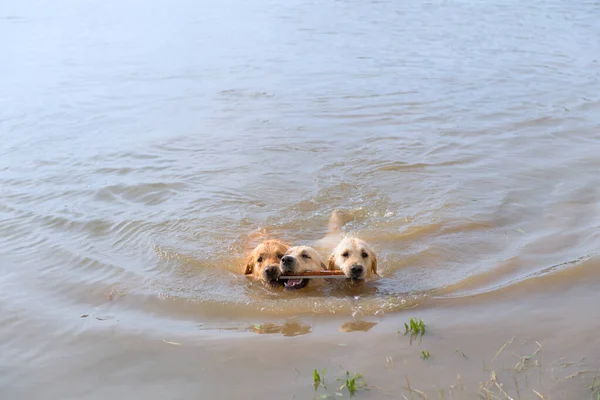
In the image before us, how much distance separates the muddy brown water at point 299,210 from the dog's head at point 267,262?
0.15 metres

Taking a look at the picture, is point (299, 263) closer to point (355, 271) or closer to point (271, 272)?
point (271, 272)

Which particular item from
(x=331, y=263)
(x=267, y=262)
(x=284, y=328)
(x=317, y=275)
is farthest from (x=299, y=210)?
(x=284, y=328)

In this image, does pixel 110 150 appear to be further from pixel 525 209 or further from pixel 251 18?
pixel 251 18

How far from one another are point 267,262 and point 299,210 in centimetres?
215

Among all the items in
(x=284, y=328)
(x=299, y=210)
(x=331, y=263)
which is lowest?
(x=299, y=210)

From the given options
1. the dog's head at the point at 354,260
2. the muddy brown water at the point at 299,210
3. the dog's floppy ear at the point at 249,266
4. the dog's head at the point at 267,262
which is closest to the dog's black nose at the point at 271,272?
the dog's head at the point at 267,262

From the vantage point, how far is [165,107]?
43.9 ft

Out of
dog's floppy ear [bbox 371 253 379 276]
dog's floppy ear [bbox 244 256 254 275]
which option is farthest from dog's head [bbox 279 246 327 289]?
dog's floppy ear [bbox 371 253 379 276]

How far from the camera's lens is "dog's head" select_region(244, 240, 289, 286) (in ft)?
21.7

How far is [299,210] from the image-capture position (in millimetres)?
8898

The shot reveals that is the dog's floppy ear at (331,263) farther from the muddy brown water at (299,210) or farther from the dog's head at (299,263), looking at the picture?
the muddy brown water at (299,210)

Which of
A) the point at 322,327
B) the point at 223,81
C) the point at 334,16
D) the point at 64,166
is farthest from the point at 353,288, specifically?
the point at 334,16

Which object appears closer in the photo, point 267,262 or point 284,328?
point 284,328

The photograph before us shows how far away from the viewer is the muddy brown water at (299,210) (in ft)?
→ 15.7
